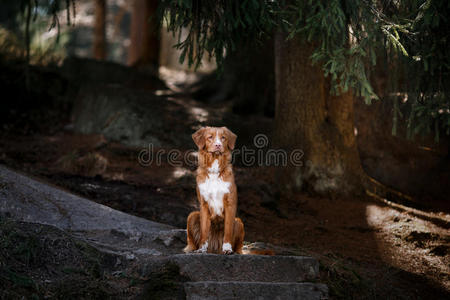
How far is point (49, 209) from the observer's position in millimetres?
6387

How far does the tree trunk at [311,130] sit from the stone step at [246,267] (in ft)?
14.4

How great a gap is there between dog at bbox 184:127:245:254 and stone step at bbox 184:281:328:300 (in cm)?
66

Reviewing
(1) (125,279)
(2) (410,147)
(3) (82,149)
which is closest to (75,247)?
(1) (125,279)

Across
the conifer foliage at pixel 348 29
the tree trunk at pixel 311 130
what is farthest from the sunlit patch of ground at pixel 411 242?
the conifer foliage at pixel 348 29

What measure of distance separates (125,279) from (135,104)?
811 centimetres

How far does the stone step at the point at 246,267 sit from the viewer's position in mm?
4938

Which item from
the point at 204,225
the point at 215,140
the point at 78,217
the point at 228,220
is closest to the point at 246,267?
the point at 228,220

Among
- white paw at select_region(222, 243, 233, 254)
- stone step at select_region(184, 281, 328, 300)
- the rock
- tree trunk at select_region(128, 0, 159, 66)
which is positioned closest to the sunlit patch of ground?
stone step at select_region(184, 281, 328, 300)

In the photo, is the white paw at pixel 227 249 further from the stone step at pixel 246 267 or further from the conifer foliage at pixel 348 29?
the conifer foliage at pixel 348 29

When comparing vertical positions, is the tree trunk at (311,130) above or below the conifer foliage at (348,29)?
below

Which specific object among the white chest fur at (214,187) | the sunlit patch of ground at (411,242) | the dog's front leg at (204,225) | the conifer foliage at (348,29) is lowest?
the sunlit patch of ground at (411,242)

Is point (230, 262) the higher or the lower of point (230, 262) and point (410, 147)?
the lower

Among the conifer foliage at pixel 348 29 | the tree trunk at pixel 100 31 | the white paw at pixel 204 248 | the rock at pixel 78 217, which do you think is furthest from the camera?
the tree trunk at pixel 100 31

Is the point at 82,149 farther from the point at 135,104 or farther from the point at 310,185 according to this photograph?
the point at 310,185
